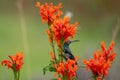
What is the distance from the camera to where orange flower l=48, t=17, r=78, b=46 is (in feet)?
8.50

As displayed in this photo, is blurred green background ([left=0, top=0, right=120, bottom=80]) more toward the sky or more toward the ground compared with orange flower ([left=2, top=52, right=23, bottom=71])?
more toward the sky

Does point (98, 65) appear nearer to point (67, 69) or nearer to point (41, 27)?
point (67, 69)

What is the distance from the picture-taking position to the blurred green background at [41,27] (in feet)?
25.0

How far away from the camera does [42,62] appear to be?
7125mm

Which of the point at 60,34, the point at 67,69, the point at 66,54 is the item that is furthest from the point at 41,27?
the point at 67,69

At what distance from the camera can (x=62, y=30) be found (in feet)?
8.48

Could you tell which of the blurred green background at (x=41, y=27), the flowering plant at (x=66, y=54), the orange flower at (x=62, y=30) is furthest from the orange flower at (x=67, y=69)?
the blurred green background at (x=41, y=27)

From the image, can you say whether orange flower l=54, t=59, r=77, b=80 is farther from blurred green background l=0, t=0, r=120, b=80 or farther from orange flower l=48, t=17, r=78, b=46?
blurred green background l=0, t=0, r=120, b=80

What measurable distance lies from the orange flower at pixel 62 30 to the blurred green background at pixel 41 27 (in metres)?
3.75

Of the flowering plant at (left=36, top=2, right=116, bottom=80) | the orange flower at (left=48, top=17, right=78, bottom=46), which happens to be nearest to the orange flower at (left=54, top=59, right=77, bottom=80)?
the flowering plant at (left=36, top=2, right=116, bottom=80)

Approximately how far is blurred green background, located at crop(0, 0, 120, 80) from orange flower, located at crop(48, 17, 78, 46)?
12.3 feet

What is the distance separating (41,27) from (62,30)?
7.14 m

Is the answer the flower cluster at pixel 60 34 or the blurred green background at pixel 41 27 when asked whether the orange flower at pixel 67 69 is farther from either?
the blurred green background at pixel 41 27

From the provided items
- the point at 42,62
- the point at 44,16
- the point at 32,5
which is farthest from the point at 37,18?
the point at 44,16
